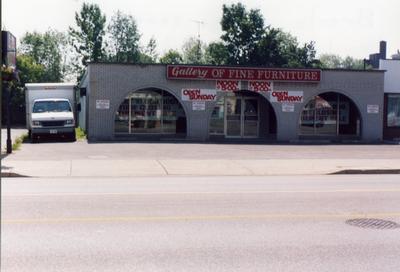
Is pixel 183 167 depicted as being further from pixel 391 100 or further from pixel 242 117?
pixel 391 100

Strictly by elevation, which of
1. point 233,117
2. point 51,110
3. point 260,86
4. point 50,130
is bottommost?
point 50,130

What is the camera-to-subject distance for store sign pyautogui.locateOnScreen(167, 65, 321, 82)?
2805 centimetres

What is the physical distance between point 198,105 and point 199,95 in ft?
1.70

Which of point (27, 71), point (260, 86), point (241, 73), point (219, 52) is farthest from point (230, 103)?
point (219, 52)

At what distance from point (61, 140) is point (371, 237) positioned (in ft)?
70.9

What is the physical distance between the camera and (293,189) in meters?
12.0

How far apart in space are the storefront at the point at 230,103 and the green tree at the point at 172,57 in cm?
5854

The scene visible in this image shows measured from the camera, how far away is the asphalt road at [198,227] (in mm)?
5828

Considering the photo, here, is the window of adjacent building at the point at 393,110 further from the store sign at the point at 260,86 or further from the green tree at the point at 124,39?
the green tree at the point at 124,39

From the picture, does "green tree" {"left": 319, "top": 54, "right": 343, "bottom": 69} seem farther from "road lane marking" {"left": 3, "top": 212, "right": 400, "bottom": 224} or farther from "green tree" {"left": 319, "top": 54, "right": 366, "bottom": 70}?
"road lane marking" {"left": 3, "top": 212, "right": 400, "bottom": 224}

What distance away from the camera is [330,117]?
31625 mm

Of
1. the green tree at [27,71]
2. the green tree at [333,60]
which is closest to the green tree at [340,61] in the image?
the green tree at [333,60]

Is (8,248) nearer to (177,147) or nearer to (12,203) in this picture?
(12,203)

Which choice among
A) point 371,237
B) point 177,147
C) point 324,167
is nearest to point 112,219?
point 371,237
